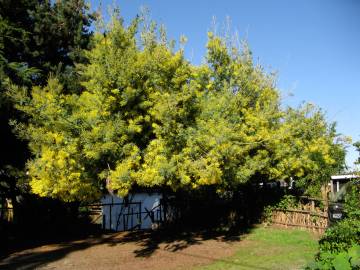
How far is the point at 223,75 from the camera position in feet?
50.2

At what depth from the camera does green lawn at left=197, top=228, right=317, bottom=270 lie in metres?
10.9

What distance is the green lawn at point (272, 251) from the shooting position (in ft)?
35.7

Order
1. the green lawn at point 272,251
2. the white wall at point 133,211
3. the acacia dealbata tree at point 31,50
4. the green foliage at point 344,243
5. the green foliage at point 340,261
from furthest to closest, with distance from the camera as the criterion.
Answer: the white wall at point 133,211 < the acacia dealbata tree at point 31,50 < the green lawn at point 272,251 < the green foliage at point 344,243 < the green foliage at point 340,261

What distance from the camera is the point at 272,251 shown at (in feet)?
42.3

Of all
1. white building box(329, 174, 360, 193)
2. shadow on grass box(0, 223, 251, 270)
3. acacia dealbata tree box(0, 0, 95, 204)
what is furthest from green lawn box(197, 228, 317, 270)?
white building box(329, 174, 360, 193)

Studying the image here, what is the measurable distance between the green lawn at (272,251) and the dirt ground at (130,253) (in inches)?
21.2

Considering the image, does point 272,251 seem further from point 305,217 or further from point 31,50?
point 31,50

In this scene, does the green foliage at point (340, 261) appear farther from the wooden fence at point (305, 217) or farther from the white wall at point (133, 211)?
the white wall at point (133, 211)

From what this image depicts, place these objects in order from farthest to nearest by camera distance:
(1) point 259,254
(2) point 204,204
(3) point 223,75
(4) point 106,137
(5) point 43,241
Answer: (2) point 204,204
(5) point 43,241
(3) point 223,75
(1) point 259,254
(4) point 106,137

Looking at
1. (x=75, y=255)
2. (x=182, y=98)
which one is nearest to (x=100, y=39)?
(x=182, y=98)

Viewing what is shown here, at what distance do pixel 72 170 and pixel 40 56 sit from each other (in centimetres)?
796

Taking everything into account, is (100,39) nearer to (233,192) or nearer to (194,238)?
(194,238)

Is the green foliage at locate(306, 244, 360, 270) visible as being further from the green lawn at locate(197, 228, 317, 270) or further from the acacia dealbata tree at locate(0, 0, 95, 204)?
the acacia dealbata tree at locate(0, 0, 95, 204)

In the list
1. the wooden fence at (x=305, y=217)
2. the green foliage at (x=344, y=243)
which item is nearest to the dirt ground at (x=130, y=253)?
the wooden fence at (x=305, y=217)
